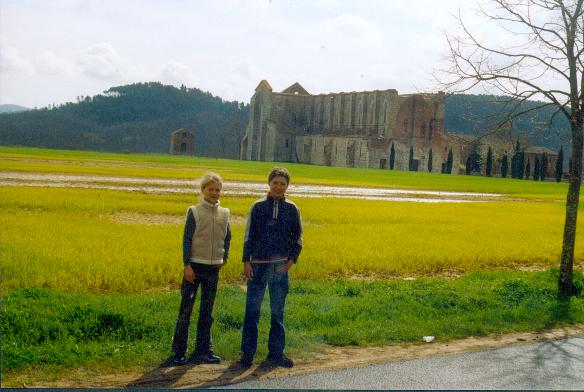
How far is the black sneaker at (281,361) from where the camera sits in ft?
21.0

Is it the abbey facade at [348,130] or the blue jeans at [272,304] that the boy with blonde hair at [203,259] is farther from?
the abbey facade at [348,130]

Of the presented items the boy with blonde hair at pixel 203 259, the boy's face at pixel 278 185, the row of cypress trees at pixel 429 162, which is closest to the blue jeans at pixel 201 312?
the boy with blonde hair at pixel 203 259

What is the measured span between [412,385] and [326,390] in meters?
0.84

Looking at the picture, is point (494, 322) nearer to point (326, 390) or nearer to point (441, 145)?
point (326, 390)

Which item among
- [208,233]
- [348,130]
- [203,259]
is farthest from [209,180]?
[348,130]

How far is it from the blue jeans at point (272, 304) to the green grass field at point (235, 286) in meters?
0.35

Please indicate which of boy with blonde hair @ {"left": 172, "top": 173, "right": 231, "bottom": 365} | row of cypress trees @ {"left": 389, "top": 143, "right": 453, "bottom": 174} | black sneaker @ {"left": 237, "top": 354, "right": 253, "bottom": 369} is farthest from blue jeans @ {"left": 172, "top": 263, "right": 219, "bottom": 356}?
row of cypress trees @ {"left": 389, "top": 143, "right": 453, "bottom": 174}

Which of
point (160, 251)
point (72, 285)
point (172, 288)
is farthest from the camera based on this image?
point (160, 251)

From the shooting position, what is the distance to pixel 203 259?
644 centimetres

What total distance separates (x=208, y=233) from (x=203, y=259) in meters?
0.27

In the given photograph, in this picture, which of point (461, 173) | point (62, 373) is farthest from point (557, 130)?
point (461, 173)

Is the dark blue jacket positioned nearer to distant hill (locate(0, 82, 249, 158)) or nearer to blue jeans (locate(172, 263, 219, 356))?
blue jeans (locate(172, 263, 219, 356))

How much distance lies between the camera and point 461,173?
268 feet

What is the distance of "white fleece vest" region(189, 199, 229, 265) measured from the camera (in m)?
6.37
